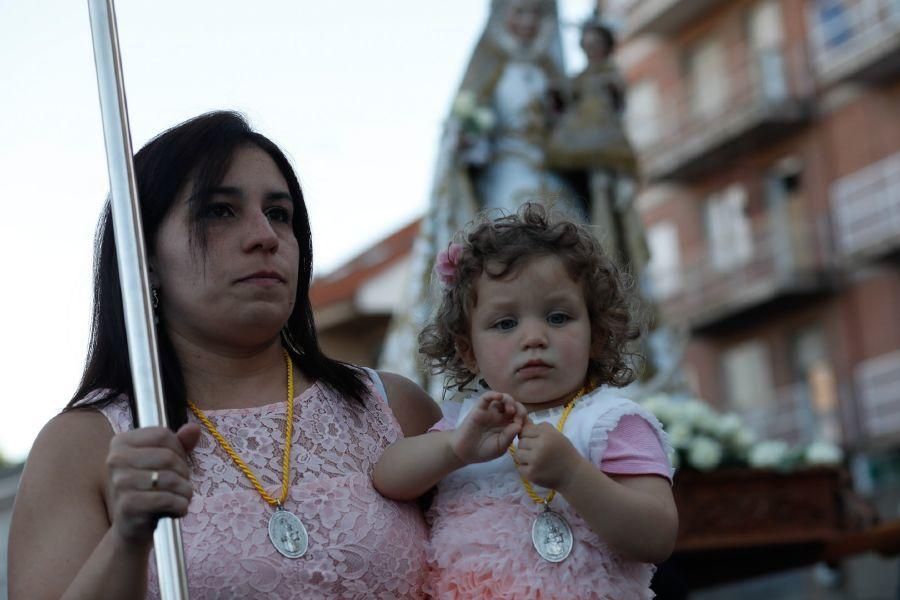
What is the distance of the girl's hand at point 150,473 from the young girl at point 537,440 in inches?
24.6

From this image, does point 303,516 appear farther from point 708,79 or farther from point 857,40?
point 708,79

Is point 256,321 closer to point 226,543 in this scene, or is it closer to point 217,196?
point 217,196

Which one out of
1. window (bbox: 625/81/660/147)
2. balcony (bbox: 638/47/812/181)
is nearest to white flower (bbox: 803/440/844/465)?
balcony (bbox: 638/47/812/181)

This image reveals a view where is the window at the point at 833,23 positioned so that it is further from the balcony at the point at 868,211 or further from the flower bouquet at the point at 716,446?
the flower bouquet at the point at 716,446

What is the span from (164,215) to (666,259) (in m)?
26.5

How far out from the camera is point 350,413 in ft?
9.80

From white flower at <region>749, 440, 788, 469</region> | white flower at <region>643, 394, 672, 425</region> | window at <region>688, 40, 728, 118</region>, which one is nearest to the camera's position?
white flower at <region>749, 440, 788, 469</region>

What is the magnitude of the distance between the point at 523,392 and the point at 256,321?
1.63 ft

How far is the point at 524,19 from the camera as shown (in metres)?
7.14

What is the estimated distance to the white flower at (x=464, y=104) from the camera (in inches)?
268

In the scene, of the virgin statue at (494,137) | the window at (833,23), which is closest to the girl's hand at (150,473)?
the virgin statue at (494,137)

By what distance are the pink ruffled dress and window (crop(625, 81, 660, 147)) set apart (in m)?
26.3

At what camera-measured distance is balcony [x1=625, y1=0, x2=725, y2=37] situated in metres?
27.8

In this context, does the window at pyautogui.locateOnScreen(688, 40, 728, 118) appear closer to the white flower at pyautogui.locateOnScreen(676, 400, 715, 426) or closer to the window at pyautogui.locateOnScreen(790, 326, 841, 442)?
the window at pyautogui.locateOnScreen(790, 326, 841, 442)
